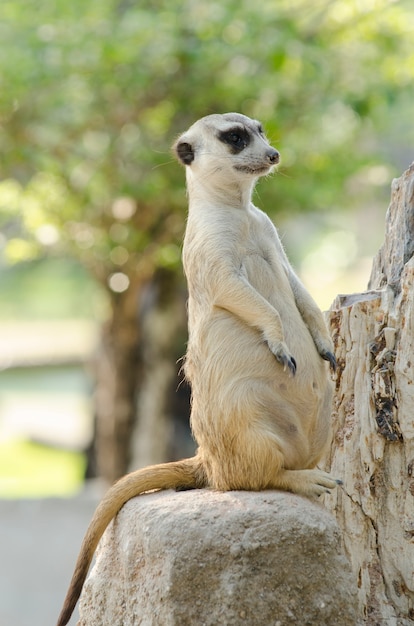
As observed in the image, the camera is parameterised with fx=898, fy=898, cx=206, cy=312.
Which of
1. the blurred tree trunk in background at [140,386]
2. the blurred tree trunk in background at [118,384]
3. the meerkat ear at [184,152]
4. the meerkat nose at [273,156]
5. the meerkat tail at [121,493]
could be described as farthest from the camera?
the blurred tree trunk in background at [140,386]

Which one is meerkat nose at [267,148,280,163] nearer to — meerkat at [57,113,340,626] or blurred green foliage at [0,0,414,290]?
meerkat at [57,113,340,626]

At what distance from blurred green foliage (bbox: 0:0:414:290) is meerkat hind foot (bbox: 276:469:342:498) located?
3168mm

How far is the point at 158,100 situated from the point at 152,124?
0.42m

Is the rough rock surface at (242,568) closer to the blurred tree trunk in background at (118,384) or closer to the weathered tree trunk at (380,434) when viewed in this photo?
the weathered tree trunk at (380,434)

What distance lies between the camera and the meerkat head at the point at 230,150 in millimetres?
3461

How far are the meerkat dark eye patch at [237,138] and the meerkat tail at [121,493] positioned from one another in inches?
47.5

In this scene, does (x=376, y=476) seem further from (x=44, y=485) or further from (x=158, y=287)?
(x=44, y=485)

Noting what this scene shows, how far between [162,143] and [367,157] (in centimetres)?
166

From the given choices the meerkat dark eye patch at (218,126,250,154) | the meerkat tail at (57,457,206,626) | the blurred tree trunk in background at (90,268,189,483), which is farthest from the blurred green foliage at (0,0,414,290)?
the meerkat tail at (57,457,206,626)

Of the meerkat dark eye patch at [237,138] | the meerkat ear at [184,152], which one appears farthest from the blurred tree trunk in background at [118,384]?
the meerkat dark eye patch at [237,138]

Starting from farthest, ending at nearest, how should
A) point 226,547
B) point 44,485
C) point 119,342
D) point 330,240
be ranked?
point 330,240
point 44,485
point 119,342
point 226,547

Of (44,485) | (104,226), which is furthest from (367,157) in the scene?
(44,485)

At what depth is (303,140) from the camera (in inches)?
282

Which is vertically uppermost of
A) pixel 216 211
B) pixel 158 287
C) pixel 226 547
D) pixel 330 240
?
pixel 330 240
